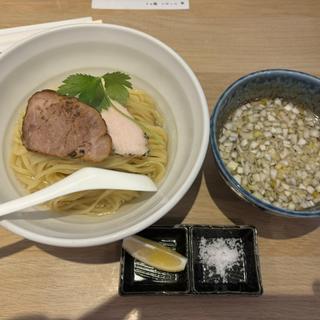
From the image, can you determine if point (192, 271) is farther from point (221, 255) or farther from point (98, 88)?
point (98, 88)

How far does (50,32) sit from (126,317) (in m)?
1.04

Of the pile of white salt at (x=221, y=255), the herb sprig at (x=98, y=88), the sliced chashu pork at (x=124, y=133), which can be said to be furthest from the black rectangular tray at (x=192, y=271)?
the herb sprig at (x=98, y=88)

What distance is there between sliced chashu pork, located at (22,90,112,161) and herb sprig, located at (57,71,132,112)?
9cm

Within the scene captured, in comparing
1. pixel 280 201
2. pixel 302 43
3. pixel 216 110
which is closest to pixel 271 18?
pixel 302 43

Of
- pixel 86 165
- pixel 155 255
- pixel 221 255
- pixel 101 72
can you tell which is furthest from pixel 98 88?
pixel 221 255

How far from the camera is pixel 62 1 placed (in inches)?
70.2

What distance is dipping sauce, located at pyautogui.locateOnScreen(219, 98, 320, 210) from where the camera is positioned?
1.26 meters

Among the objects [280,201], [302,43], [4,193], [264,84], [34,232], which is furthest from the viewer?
[302,43]

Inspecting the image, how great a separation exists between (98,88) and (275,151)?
73cm

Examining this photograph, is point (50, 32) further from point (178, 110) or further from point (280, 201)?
point (280, 201)

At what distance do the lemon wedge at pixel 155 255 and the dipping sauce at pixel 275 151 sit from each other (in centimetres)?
37

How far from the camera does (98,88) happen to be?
4.20ft

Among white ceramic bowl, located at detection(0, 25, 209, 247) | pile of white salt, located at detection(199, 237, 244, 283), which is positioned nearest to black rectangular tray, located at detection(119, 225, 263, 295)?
pile of white salt, located at detection(199, 237, 244, 283)

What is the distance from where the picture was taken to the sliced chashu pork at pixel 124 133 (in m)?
1.24
